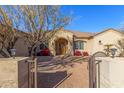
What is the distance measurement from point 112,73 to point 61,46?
2067 centimetres

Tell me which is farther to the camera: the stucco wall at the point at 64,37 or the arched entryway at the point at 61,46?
the arched entryway at the point at 61,46

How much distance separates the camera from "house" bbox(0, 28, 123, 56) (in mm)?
24703

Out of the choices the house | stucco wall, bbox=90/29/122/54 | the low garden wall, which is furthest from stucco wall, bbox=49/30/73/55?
the low garden wall

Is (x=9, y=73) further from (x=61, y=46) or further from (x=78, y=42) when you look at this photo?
(x=61, y=46)

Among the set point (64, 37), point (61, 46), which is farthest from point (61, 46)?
point (64, 37)

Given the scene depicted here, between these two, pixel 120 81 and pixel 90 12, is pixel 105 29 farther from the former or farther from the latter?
pixel 120 81

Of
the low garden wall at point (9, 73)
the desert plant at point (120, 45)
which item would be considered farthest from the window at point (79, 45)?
the low garden wall at point (9, 73)

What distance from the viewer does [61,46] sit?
2659 cm

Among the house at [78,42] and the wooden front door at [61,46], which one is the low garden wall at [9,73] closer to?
the house at [78,42]

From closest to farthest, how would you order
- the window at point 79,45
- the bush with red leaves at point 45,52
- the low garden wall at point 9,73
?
the low garden wall at point 9,73
the bush with red leaves at point 45,52
the window at point 79,45

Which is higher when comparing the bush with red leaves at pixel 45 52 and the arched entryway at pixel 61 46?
the arched entryway at pixel 61 46

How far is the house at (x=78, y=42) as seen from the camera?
24.7m

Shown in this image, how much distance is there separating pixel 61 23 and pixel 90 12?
768 cm
